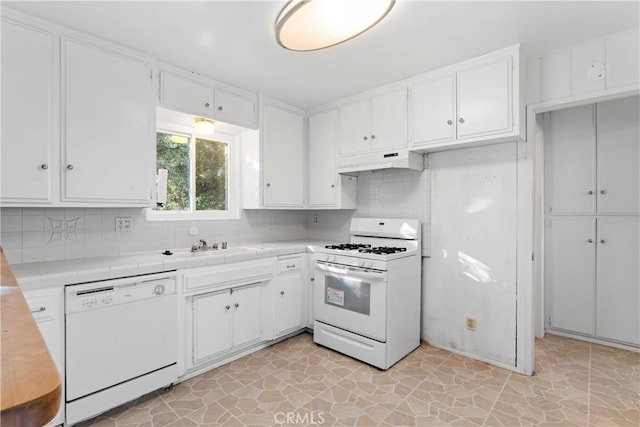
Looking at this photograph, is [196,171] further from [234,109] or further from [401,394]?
[401,394]

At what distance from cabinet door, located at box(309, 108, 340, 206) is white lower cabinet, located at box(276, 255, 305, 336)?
0.73m

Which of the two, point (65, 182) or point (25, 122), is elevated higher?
point (25, 122)

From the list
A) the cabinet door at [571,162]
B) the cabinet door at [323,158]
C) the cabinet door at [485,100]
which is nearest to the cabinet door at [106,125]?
the cabinet door at [323,158]

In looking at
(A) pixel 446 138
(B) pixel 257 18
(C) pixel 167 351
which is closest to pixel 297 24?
(B) pixel 257 18

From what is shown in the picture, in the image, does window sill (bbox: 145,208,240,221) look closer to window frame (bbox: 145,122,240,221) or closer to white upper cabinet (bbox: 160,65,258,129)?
window frame (bbox: 145,122,240,221)

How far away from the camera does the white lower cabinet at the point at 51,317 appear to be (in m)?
1.74

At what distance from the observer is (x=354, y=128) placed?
330cm

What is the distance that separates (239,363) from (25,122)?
2.17 m

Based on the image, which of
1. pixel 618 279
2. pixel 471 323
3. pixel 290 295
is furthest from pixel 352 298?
pixel 618 279

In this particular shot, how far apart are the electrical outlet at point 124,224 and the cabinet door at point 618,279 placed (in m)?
4.08

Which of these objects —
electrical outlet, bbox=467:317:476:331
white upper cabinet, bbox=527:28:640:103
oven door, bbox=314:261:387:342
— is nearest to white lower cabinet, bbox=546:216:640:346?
electrical outlet, bbox=467:317:476:331

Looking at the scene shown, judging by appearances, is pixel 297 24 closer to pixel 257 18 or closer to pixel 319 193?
pixel 257 18

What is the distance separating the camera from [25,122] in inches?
76.1

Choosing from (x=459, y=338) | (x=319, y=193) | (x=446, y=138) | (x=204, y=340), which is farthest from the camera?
(x=319, y=193)
